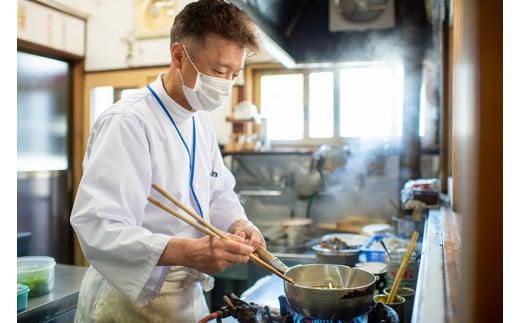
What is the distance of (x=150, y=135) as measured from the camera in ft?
5.63

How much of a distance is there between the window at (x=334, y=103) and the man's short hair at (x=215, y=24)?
13.9 feet

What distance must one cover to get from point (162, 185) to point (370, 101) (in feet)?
15.3

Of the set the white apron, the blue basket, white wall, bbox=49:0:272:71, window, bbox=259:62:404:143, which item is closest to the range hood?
window, bbox=259:62:404:143

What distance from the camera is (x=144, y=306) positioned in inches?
67.1

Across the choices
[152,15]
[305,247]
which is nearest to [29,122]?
[152,15]

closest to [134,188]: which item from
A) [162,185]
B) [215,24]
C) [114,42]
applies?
[162,185]

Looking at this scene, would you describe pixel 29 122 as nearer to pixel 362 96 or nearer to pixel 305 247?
pixel 305 247

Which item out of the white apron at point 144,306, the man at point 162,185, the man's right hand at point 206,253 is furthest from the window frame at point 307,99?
the man's right hand at point 206,253

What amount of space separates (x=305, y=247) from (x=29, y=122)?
3.54 metres

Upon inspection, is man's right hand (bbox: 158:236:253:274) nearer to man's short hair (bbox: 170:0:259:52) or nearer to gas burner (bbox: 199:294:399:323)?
gas burner (bbox: 199:294:399:323)

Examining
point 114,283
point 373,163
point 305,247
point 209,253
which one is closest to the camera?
point 209,253

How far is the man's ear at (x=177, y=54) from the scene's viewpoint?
1.80 m

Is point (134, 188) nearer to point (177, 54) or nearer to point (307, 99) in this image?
point (177, 54)

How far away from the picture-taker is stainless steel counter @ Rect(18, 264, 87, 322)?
218 centimetres
